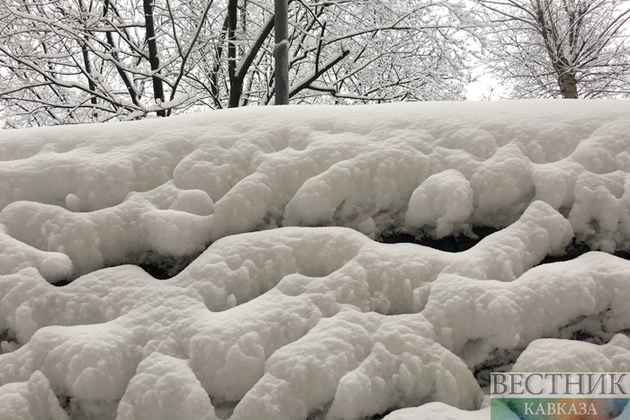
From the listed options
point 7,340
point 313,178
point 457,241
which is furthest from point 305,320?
point 7,340

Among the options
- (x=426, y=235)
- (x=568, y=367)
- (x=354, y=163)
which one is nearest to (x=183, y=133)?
(x=354, y=163)

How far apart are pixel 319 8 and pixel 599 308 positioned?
5769mm

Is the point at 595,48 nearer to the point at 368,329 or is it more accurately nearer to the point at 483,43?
the point at 483,43

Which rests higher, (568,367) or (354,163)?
(354,163)

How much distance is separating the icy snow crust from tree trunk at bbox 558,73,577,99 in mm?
7727

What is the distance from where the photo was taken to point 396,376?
124 centimetres

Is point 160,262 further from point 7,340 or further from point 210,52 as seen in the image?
point 210,52

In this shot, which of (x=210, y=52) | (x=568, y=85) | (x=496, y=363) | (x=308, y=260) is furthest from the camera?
(x=568, y=85)

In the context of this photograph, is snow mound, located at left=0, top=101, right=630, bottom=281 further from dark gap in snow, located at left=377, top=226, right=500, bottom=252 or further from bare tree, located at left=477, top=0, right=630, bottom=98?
bare tree, located at left=477, top=0, right=630, bottom=98

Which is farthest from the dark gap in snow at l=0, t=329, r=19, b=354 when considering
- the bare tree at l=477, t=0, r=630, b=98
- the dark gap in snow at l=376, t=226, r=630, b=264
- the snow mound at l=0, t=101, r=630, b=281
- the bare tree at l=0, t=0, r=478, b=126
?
the bare tree at l=477, t=0, r=630, b=98

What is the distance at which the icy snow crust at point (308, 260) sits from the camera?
1.24 m

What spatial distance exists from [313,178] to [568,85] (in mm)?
8726

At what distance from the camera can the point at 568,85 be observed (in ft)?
27.3

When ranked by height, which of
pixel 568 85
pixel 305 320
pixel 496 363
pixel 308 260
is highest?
pixel 568 85
